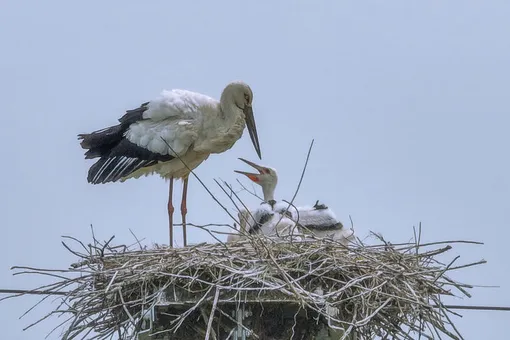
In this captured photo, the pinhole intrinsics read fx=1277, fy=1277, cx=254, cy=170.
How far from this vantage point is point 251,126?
10.1m

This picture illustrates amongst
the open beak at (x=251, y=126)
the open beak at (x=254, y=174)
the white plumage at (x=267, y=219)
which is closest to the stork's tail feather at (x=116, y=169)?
the open beak at (x=251, y=126)

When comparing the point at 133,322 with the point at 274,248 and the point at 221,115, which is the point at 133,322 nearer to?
the point at 274,248

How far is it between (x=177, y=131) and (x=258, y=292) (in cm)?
306

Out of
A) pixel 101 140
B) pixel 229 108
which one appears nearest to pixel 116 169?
pixel 101 140

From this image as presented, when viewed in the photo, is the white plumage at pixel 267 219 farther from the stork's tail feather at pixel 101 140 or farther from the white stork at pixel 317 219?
the stork's tail feather at pixel 101 140

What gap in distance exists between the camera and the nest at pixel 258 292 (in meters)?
7.06

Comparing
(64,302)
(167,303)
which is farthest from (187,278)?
(64,302)

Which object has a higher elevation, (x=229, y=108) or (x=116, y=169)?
(x=229, y=108)

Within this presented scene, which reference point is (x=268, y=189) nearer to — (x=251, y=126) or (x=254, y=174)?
(x=254, y=174)

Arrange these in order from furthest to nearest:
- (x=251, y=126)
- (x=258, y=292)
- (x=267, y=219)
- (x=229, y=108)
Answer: (x=251, y=126) < (x=229, y=108) < (x=267, y=219) < (x=258, y=292)

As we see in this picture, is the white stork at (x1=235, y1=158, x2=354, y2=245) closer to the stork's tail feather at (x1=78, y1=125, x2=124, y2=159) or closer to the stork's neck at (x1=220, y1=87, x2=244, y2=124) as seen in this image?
the stork's neck at (x1=220, y1=87, x2=244, y2=124)

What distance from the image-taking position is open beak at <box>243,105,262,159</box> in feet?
32.9

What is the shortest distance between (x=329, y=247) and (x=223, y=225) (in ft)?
2.13

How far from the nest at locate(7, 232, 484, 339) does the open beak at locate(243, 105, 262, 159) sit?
257 cm
